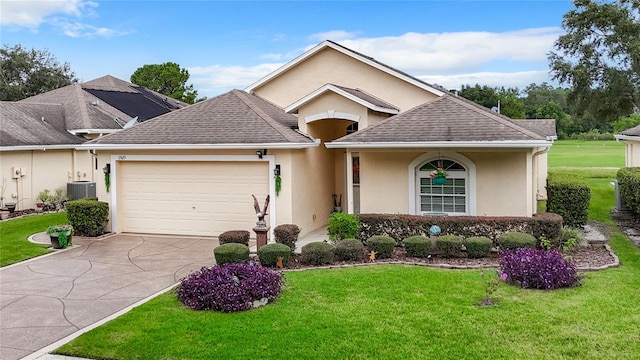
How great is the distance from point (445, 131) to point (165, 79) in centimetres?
4684

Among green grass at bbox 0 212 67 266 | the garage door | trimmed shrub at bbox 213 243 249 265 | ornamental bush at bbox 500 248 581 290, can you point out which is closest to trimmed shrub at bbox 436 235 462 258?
ornamental bush at bbox 500 248 581 290

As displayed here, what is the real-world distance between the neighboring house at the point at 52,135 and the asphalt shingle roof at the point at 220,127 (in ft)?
9.35

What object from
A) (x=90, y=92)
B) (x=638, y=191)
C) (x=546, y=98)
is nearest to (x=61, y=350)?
(x=638, y=191)

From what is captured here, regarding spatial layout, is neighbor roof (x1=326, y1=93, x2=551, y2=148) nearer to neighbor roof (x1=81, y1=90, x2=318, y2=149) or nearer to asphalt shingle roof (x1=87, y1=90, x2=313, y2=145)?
neighbor roof (x1=81, y1=90, x2=318, y2=149)

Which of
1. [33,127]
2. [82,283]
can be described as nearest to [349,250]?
[82,283]

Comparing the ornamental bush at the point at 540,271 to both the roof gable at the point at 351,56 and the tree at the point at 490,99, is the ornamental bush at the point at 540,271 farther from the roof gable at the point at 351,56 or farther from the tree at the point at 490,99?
the tree at the point at 490,99

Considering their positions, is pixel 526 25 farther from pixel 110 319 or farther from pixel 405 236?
pixel 110 319

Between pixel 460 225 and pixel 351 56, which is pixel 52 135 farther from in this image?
pixel 460 225

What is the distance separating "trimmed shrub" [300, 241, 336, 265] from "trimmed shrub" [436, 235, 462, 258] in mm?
2358

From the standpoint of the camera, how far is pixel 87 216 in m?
14.7

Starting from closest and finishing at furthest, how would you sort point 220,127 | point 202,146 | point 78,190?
point 202,146, point 220,127, point 78,190

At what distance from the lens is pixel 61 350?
6438 millimetres

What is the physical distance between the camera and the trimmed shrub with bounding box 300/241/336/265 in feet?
34.8

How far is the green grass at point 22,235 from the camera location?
1234 centimetres
